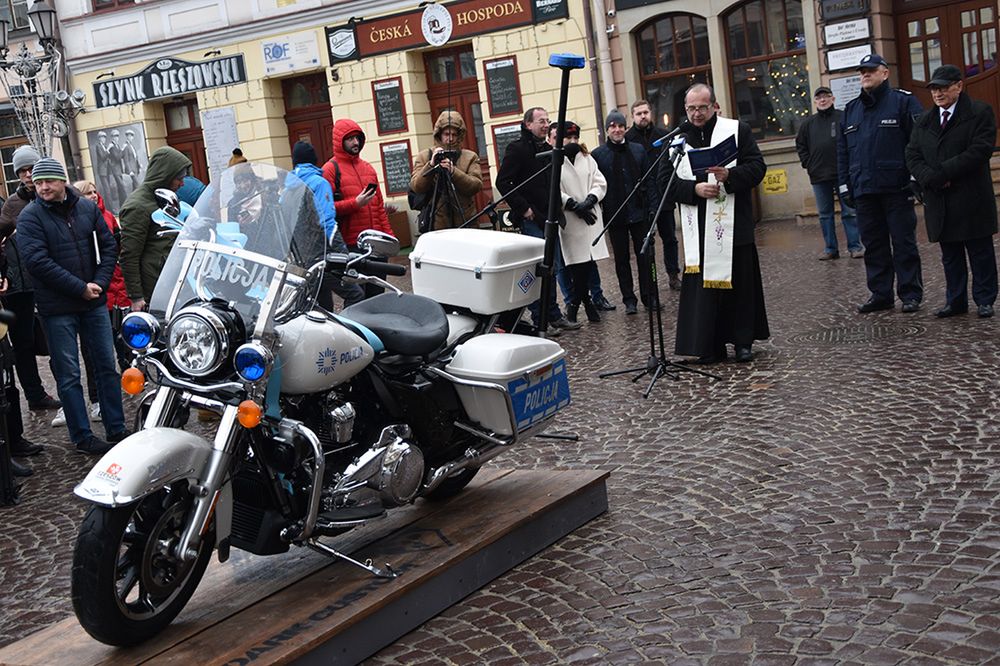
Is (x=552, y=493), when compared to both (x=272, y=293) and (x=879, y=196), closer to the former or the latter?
(x=272, y=293)

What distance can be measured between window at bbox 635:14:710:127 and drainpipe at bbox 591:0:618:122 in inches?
19.7

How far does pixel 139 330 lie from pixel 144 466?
0.56 meters

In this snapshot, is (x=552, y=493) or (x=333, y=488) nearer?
(x=333, y=488)

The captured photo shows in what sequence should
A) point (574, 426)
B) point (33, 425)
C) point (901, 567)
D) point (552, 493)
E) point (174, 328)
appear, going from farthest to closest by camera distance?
point (33, 425)
point (574, 426)
point (552, 493)
point (901, 567)
point (174, 328)

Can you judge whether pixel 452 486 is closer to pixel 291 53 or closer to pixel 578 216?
pixel 578 216

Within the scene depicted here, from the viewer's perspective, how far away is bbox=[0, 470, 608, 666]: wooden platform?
4055mm

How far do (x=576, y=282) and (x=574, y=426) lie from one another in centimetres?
424

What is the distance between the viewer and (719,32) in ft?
67.0

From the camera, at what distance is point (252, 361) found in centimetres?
414

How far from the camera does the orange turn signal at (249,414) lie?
403cm

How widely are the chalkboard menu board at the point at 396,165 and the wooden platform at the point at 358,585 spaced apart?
18410 mm

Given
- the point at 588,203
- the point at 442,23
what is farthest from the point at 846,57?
the point at 588,203

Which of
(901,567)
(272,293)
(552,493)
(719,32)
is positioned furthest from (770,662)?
(719,32)

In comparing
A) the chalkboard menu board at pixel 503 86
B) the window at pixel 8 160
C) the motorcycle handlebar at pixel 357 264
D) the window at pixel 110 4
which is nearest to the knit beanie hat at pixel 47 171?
the motorcycle handlebar at pixel 357 264
